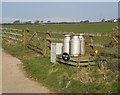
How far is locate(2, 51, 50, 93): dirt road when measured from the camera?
34.8 feet

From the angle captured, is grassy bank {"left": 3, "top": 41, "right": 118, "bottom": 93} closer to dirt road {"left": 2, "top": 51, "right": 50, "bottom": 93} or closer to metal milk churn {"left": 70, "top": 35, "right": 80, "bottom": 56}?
dirt road {"left": 2, "top": 51, "right": 50, "bottom": 93}

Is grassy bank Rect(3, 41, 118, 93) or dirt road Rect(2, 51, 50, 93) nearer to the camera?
grassy bank Rect(3, 41, 118, 93)

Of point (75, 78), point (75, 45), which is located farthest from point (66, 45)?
point (75, 78)

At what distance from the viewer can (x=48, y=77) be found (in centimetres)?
1209

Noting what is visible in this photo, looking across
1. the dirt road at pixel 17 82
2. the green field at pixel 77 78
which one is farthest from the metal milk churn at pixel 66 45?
the dirt road at pixel 17 82

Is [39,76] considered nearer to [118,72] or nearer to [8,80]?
[8,80]

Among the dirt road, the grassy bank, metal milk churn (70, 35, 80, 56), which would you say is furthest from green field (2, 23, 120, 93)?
metal milk churn (70, 35, 80, 56)

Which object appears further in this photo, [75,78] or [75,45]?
[75,45]

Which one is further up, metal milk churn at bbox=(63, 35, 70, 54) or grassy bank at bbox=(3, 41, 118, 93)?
metal milk churn at bbox=(63, 35, 70, 54)

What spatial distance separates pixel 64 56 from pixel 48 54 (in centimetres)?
319

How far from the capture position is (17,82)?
11867mm

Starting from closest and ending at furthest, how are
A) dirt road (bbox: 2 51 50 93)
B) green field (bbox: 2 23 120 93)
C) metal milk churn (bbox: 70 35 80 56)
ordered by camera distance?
green field (bbox: 2 23 120 93)
dirt road (bbox: 2 51 50 93)
metal milk churn (bbox: 70 35 80 56)

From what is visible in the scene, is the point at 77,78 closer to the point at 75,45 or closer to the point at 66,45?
the point at 75,45

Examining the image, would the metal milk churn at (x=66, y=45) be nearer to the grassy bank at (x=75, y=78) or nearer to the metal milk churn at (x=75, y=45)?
the metal milk churn at (x=75, y=45)
